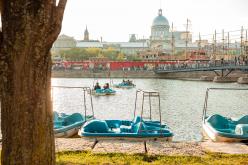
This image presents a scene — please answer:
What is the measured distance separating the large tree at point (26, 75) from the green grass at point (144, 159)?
196 centimetres

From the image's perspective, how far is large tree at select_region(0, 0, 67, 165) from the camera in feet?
14.9

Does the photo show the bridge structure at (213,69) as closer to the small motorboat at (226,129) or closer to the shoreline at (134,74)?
the shoreline at (134,74)

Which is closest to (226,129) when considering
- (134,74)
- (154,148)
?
Result: (154,148)

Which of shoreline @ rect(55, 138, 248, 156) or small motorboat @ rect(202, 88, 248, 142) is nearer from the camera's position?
shoreline @ rect(55, 138, 248, 156)

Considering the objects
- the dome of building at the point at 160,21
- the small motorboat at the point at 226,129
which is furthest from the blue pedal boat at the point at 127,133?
the dome of building at the point at 160,21

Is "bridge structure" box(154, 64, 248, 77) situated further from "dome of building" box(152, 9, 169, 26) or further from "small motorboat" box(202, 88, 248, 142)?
"dome of building" box(152, 9, 169, 26)

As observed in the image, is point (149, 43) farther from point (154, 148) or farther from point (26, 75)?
point (26, 75)

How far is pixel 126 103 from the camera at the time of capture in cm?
3559

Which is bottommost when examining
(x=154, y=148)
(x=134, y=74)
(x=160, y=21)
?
(x=134, y=74)

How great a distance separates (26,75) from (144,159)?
11.2 feet

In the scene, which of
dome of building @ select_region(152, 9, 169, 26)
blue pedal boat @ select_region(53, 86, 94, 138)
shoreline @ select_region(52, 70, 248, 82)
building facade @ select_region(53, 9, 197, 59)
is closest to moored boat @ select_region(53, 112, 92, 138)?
blue pedal boat @ select_region(53, 86, 94, 138)

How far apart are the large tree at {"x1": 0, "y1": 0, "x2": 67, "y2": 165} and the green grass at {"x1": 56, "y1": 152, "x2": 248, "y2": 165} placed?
1955 mm

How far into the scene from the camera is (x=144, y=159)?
23.8 feet

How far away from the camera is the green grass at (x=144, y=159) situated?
696 centimetres
